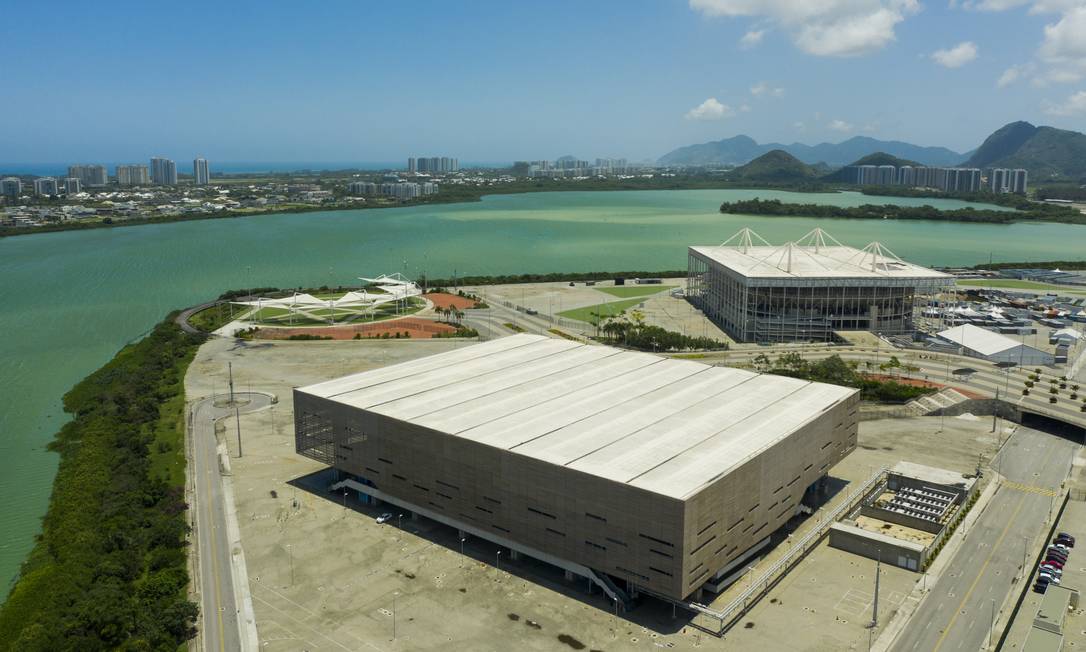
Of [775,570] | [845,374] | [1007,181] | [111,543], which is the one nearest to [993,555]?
[775,570]

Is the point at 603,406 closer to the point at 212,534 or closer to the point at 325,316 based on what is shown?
the point at 212,534

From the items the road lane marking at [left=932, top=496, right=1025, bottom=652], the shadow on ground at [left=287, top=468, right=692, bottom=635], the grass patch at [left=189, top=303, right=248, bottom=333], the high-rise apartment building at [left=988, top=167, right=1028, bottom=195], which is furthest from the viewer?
the high-rise apartment building at [left=988, top=167, right=1028, bottom=195]

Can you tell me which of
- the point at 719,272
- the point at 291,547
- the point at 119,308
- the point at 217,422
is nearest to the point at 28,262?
the point at 119,308

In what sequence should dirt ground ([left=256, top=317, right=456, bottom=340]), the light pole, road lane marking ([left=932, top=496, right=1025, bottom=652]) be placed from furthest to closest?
dirt ground ([left=256, top=317, right=456, bottom=340]), the light pole, road lane marking ([left=932, top=496, right=1025, bottom=652])

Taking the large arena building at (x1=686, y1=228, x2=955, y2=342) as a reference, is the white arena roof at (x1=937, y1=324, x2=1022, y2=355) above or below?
below

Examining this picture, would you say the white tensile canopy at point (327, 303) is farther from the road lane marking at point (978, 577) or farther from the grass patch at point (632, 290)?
the road lane marking at point (978, 577)

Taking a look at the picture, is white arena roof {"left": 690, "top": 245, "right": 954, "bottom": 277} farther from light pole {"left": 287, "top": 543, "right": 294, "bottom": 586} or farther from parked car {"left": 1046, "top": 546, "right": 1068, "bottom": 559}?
light pole {"left": 287, "top": 543, "right": 294, "bottom": 586}

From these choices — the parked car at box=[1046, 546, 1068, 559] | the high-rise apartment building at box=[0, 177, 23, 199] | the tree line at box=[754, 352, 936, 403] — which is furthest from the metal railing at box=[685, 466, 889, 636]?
the high-rise apartment building at box=[0, 177, 23, 199]

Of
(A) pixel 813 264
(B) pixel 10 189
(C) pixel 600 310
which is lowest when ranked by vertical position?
(C) pixel 600 310
